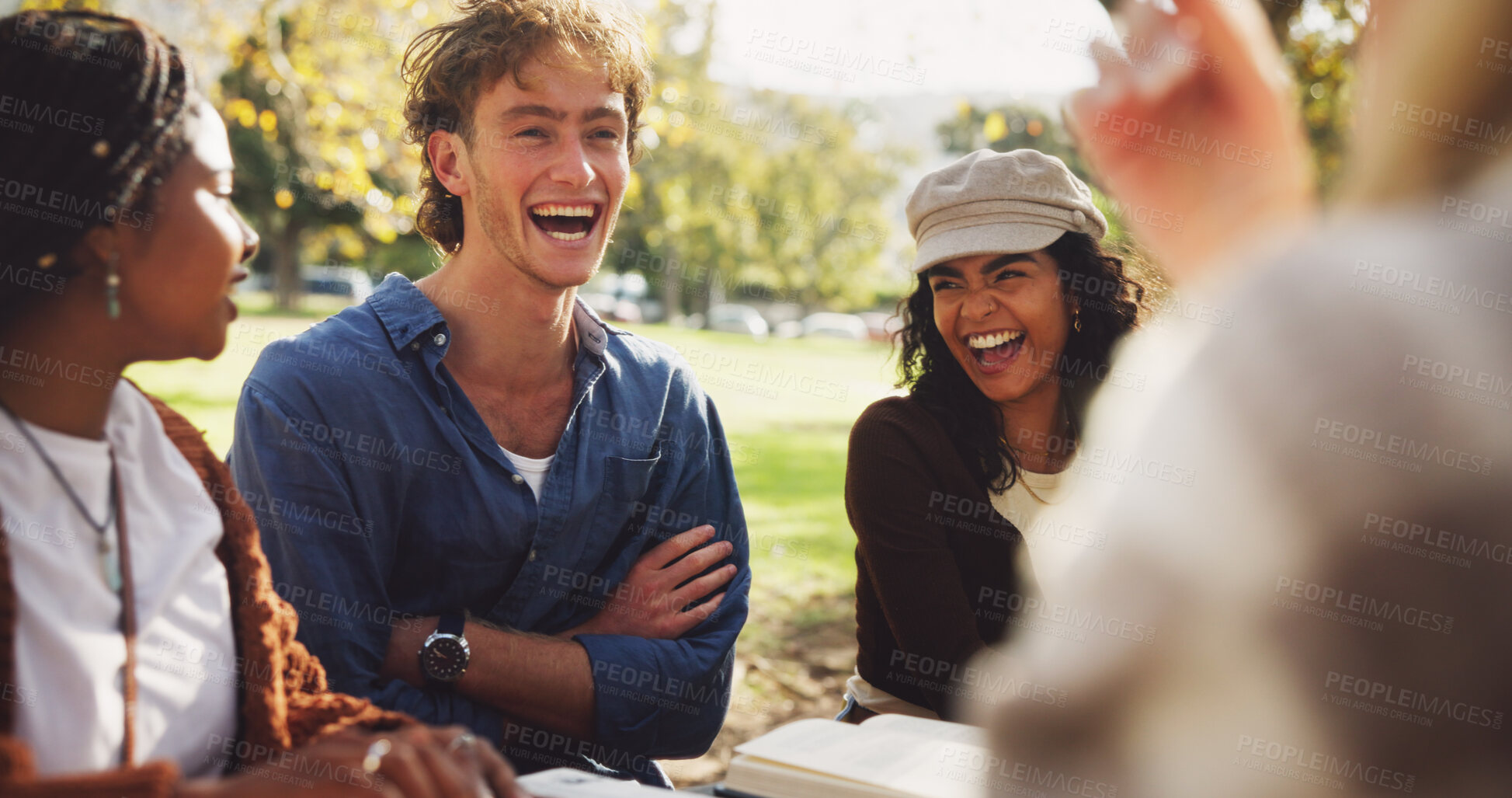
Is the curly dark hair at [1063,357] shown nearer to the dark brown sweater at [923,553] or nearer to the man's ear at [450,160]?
the dark brown sweater at [923,553]

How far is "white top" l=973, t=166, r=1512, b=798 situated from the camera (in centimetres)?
70

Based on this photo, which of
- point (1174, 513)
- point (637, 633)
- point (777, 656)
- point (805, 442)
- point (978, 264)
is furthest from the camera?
point (805, 442)

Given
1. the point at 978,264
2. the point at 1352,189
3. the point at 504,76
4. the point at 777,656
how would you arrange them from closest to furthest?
the point at 1352,189
the point at 504,76
the point at 978,264
the point at 777,656

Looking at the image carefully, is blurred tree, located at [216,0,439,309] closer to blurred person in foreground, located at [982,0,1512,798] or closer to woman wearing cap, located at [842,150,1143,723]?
woman wearing cap, located at [842,150,1143,723]

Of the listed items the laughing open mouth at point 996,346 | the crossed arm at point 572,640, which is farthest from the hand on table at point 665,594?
the laughing open mouth at point 996,346

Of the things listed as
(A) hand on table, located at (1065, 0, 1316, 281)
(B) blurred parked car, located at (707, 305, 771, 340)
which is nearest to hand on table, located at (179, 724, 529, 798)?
(A) hand on table, located at (1065, 0, 1316, 281)

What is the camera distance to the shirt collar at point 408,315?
2.64 m

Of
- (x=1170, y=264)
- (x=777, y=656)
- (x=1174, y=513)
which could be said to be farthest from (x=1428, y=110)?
(x=777, y=656)

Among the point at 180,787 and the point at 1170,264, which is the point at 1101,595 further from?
the point at 180,787

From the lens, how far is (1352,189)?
85 cm

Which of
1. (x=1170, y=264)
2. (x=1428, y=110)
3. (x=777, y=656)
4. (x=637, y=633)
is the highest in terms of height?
(x=1428, y=110)

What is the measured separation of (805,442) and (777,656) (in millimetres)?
10141

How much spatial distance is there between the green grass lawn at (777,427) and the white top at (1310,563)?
4.59 feet

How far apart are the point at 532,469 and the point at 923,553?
1092mm
